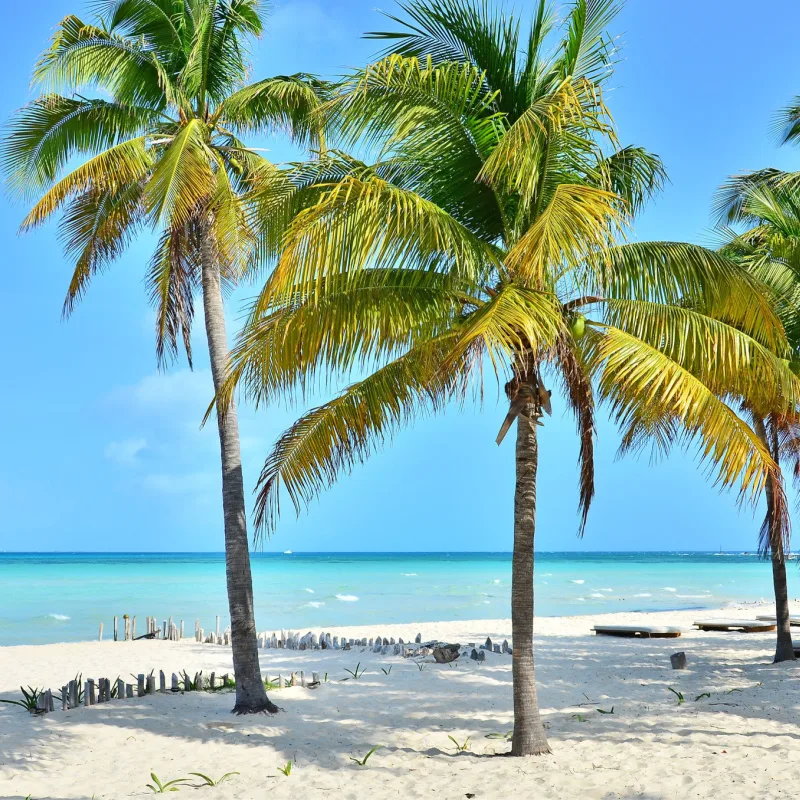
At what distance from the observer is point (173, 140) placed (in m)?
9.62

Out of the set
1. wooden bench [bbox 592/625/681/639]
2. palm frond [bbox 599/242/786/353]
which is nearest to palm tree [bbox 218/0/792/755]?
palm frond [bbox 599/242/786/353]

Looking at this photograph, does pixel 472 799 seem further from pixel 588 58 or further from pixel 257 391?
pixel 588 58

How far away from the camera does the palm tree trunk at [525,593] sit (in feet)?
24.0

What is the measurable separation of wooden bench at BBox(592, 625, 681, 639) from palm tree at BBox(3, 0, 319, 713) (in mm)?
10927

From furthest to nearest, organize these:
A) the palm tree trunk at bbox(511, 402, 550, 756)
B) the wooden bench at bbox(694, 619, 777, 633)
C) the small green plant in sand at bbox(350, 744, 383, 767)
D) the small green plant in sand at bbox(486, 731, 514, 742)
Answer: the wooden bench at bbox(694, 619, 777, 633) → the small green plant in sand at bbox(486, 731, 514, 742) → the small green plant in sand at bbox(350, 744, 383, 767) → the palm tree trunk at bbox(511, 402, 550, 756)

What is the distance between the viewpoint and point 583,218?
637 cm

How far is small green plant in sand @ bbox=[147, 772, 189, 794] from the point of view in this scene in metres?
6.80

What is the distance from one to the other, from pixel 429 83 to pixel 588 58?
1573 mm

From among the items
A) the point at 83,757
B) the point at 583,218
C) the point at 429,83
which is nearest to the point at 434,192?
the point at 429,83

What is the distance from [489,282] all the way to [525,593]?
2895mm

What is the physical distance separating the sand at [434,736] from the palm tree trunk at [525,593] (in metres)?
0.26

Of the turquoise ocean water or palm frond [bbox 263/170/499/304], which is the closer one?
palm frond [bbox 263/170/499/304]

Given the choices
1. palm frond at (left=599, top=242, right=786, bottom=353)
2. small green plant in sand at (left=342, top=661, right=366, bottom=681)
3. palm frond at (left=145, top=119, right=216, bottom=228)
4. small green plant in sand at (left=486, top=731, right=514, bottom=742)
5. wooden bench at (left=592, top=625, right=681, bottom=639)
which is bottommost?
wooden bench at (left=592, top=625, right=681, bottom=639)

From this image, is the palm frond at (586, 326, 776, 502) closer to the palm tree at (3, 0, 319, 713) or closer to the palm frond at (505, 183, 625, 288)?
the palm frond at (505, 183, 625, 288)
